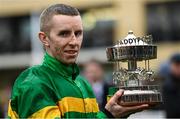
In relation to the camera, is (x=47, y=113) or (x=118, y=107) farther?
(x=118, y=107)

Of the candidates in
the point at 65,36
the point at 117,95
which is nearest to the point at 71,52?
the point at 65,36

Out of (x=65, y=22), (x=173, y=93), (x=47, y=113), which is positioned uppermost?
(x=65, y=22)

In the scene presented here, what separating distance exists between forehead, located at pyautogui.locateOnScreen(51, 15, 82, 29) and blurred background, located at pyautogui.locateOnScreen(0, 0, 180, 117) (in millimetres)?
22618

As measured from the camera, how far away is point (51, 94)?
3.44 m

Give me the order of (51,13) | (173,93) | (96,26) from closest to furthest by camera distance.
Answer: (51,13) < (173,93) < (96,26)

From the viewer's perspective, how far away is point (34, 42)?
28.8m

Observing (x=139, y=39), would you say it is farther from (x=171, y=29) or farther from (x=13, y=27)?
(x=13, y=27)

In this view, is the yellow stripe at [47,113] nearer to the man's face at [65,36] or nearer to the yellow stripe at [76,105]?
the yellow stripe at [76,105]

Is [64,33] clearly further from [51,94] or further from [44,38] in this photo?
[51,94]

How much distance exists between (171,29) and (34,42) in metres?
5.72

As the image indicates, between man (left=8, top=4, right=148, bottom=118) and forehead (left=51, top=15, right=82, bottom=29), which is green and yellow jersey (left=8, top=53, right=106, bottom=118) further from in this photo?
forehead (left=51, top=15, right=82, bottom=29)

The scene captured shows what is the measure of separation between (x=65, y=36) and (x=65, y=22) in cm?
Result: 7

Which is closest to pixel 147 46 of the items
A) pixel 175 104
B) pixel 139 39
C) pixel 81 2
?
pixel 139 39

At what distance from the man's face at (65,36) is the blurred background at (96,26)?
22.6 m
